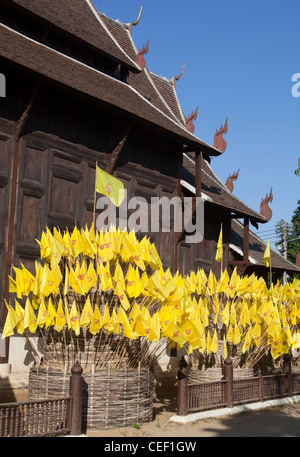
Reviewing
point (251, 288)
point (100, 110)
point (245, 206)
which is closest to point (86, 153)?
point (100, 110)

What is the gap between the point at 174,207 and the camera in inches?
582

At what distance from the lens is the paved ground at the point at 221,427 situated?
27.4 ft

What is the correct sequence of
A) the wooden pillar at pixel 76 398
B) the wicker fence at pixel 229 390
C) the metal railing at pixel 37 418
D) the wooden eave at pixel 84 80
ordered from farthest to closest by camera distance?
1. the wooden eave at pixel 84 80
2. the wicker fence at pixel 229 390
3. the wooden pillar at pixel 76 398
4. the metal railing at pixel 37 418

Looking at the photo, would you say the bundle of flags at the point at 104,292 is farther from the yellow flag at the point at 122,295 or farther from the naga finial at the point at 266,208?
the naga finial at the point at 266,208

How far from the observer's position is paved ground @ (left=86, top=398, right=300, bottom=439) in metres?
8.36

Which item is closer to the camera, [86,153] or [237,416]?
[237,416]

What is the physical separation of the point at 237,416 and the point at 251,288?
2805 millimetres

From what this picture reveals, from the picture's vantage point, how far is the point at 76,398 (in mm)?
7750

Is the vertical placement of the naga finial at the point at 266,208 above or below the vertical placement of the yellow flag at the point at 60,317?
above

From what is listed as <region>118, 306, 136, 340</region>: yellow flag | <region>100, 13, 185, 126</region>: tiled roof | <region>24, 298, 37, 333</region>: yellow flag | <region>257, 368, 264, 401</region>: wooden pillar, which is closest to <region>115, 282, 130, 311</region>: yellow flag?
<region>118, 306, 136, 340</region>: yellow flag

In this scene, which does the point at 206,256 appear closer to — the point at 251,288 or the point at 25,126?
the point at 251,288

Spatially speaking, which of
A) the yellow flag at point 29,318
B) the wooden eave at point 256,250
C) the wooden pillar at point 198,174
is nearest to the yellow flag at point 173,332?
the yellow flag at point 29,318

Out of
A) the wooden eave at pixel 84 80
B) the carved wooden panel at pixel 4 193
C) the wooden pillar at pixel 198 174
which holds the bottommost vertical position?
the carved wooden panel at pixel 4 193
